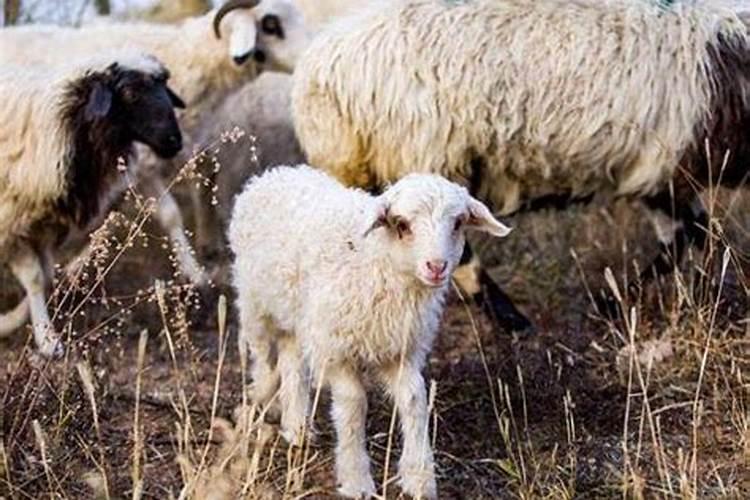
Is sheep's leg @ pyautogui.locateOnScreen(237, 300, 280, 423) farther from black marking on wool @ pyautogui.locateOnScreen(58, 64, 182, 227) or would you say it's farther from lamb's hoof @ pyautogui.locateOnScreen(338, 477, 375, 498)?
black marking on wool @ pyautogui.locateOnScreen(58, 64, 182, 227)

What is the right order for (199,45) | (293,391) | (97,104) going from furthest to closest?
(199,45)
(97,104)
(293,391)

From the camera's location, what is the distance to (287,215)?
505 centimetres

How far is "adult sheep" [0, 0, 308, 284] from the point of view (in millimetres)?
8633

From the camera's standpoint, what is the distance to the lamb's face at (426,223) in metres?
4.28

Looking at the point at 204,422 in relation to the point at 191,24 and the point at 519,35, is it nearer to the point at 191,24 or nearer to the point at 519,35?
the point at 519,35

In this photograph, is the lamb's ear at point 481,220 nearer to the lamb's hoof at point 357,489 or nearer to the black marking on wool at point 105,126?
the lamb's hoof at point 357,489

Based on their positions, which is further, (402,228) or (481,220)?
(481,220)

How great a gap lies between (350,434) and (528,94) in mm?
2415

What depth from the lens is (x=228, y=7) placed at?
8.72 metres

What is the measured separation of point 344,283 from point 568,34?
2422mm

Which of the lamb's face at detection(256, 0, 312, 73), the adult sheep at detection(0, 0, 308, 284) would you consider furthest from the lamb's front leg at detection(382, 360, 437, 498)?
the lamb's face at detection(256, 0, 312, 73)

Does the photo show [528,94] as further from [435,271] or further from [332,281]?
[435,271]

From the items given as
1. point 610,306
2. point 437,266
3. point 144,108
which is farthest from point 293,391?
point 610,306

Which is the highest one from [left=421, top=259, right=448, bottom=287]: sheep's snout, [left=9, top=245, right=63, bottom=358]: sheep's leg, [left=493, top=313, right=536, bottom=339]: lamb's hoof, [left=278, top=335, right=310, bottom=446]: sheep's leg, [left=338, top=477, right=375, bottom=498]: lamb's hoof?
[left=421, top=259, right=448, bottom=287]: sheep's snout
